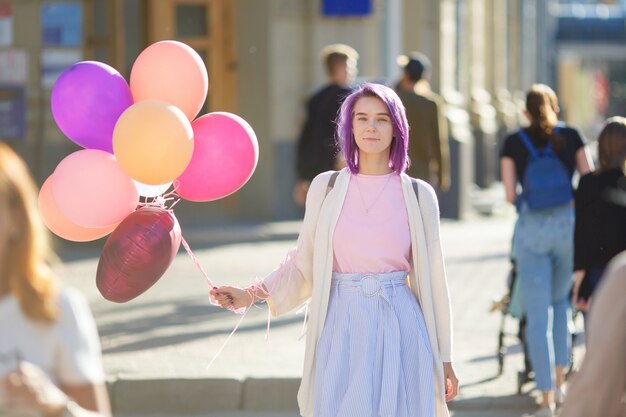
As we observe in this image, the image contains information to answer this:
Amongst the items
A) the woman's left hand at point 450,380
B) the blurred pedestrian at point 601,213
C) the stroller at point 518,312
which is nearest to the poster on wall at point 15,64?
the stroller at point 518,312

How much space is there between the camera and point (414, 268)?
571 cm

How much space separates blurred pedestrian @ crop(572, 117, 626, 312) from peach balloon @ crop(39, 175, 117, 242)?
109 inches

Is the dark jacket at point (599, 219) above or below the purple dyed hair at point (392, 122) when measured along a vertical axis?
below

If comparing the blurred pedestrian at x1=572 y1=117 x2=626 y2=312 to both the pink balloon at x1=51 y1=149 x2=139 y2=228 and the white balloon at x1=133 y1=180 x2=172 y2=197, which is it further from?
the pink balloon at x1=51 y1=149 x2=139 y2=228

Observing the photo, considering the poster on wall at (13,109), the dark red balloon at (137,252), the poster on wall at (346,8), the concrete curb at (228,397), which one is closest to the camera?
the dark red balloon at (137,252)

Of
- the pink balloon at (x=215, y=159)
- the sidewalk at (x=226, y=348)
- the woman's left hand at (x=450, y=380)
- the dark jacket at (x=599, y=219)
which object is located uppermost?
the pink balloon at (x=215, y=159)

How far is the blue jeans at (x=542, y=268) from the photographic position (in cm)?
838

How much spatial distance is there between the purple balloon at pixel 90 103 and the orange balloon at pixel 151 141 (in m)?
0.11

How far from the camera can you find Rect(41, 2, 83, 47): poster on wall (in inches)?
740

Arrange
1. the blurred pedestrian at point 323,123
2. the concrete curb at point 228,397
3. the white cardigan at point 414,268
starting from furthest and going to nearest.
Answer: the blurred pedestrian at point 323,123 < the concrete curb at point 228,397 < the white cardigan at point 414,268

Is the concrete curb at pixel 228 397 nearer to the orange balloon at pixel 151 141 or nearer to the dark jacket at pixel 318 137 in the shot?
the dark jacket at pixel 318 137

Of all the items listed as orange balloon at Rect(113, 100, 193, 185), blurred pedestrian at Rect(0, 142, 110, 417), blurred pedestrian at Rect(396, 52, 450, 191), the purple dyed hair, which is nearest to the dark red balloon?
orange balloon at Rect(113, 100, 193, 185)

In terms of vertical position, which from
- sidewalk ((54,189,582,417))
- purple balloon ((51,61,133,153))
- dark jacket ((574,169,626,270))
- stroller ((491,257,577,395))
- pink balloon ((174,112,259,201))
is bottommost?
sidewalk ((54,189,582,417))

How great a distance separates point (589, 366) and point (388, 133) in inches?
94.9
